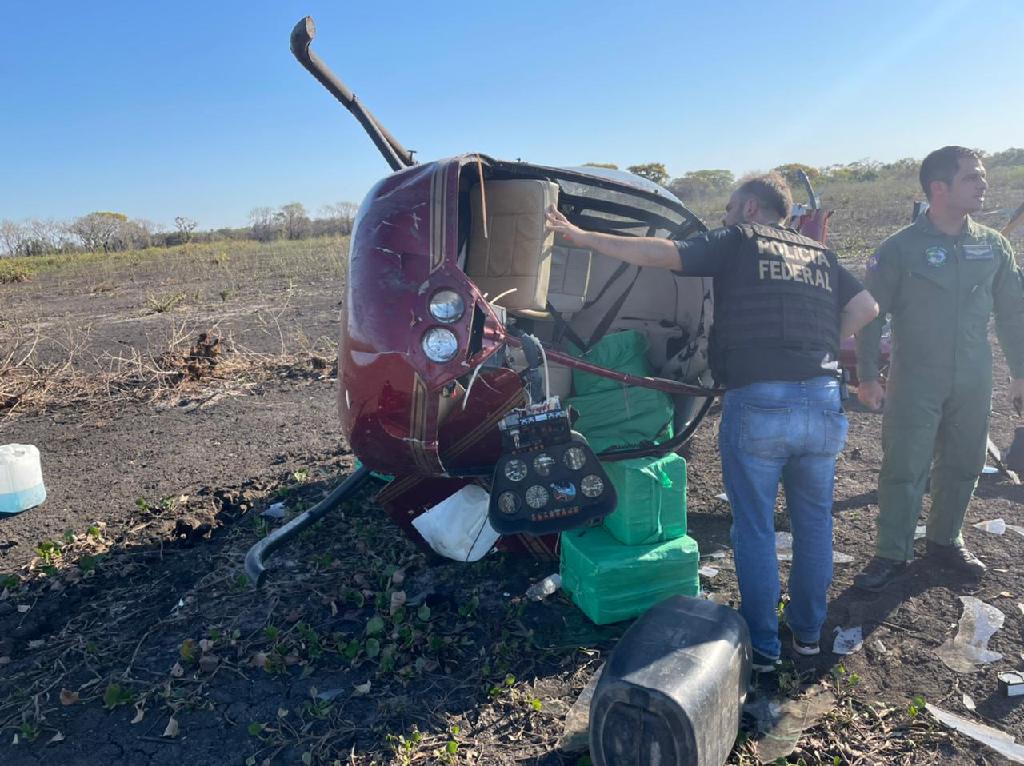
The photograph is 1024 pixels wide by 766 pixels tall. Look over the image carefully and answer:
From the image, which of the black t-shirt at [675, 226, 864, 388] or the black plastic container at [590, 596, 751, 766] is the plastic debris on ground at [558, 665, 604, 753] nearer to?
the black plastic container at [590, 596, 751, 766]

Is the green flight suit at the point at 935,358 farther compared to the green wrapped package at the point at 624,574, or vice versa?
the green flight suit at the point at 935,358

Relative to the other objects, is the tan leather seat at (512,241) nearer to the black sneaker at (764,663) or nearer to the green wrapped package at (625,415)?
the green wrapped package at (625,415)

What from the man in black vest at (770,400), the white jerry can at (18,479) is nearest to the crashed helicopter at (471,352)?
the man in black vest at (770,400)

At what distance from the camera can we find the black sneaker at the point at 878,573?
3.68 metres

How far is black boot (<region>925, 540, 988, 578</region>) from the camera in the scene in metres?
3.78

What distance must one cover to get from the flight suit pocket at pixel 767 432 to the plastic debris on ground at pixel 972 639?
46.5 inches

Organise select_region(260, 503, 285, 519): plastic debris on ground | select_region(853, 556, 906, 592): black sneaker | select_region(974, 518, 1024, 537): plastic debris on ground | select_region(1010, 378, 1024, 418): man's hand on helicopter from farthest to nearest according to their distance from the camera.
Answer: select_region(260, 503, 285, 519): plastic debris on ground < select_region(974, 518, 1024, 537): plastic debris on ground < select_region(1010, 378, 1024, 418): man's hand on helicopter < select_region(853, 556, 906, 592): black sneaker

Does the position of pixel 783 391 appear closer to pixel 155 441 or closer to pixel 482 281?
pixel 482 281

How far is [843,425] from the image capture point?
3064mm

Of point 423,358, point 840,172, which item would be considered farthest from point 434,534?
point 840,172

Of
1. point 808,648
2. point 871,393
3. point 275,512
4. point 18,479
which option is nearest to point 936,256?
point 871,393

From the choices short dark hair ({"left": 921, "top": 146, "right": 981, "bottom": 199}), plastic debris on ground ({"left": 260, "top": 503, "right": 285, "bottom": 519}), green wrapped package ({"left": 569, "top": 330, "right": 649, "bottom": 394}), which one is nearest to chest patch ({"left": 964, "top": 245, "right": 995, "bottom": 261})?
short dark hair ({"left": 921, "top": 146, "right": 981, "bottom": 199})

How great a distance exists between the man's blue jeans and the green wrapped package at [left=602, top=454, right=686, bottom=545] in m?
0.41

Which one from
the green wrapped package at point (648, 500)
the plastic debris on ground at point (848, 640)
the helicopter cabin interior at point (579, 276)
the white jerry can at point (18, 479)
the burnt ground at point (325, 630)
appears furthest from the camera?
the white jerry can at point (18, 479)
